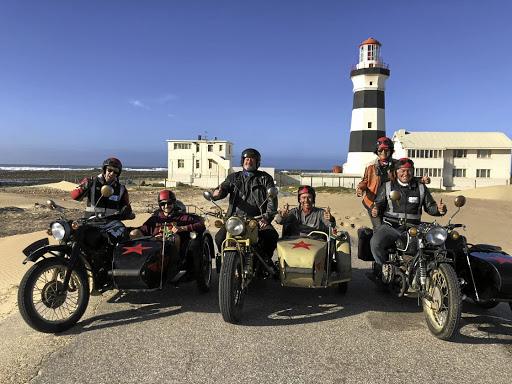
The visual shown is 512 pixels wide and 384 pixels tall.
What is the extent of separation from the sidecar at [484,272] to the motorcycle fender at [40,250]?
4.38 metres

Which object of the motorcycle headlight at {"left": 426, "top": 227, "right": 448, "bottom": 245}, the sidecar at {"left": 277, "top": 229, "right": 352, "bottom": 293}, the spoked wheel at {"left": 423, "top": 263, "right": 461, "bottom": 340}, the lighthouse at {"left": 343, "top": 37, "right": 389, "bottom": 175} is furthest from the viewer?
the lighthouse at {"left": 343, "top": 37, "right": 389, "bottom": 175}

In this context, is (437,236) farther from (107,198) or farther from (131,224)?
(131,224)

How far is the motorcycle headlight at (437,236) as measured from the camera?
4.09m

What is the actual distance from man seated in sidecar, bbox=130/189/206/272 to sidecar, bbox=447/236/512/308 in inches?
132

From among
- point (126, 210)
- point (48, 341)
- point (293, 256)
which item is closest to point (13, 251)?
point (126, 210)

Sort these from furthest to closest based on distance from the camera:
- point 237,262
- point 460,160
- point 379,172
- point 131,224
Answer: point 460,160
point 131,224
point 379,172
point 237,262

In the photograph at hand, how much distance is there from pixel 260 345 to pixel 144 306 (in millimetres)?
1853

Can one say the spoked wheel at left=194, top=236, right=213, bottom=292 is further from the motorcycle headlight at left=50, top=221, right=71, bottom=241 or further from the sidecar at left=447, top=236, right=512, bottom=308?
the sidecar at left=447, top=236, right=512, bottom=308

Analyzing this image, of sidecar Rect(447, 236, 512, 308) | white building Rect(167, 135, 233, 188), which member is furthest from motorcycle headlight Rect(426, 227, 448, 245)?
white building Rect(167, 135, 233, 188)

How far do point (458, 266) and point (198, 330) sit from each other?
10.4 ft

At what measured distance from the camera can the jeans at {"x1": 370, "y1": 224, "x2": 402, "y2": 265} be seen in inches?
191

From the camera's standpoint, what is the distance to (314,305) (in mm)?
5023

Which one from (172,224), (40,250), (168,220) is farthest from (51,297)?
(168,220)

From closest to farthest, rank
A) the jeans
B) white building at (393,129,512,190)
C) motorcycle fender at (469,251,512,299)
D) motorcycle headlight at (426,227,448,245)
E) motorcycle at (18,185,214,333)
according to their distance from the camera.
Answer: motorcycle at (18,185,214,333) → motorcycle fender at (469,251,512,299) → motorcycle headlight at (426,227,448,245) → the jeans → white building at (393,129,512,190)
